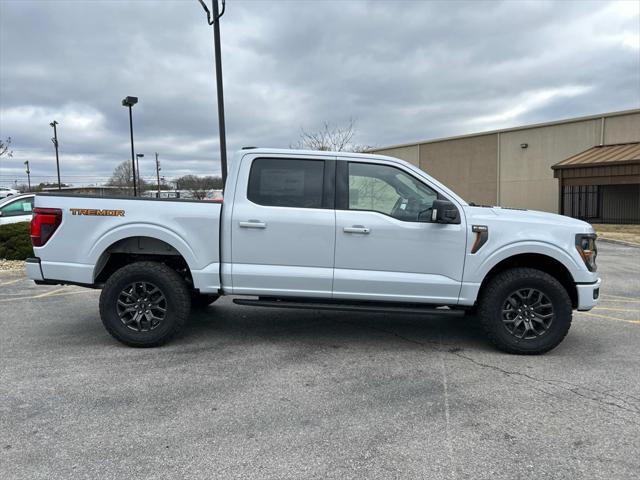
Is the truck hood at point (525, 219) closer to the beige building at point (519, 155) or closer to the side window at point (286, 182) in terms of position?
the side window at point (286, 182)

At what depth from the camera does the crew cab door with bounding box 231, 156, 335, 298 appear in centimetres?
476

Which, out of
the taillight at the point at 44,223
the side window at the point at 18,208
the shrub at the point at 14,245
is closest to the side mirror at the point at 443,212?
the taillight at the point at 44,223

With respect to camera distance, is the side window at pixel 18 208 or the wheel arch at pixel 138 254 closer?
the wheel arch at pixel 138 254

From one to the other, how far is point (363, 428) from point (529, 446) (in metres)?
1.07

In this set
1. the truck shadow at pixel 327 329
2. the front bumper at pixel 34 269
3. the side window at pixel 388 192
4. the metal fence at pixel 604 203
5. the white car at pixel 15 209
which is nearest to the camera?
the side window at pixel 388 192

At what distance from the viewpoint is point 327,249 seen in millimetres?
4758

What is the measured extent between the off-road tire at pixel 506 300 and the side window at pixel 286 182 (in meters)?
1.94

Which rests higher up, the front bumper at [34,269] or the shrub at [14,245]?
the front bumper at [34,269]

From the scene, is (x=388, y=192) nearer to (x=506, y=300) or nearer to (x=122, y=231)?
(x=506, y=300)

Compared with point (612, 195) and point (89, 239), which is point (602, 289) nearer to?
point (89, 239)

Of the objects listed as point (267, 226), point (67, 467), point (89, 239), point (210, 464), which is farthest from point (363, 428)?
point (89, 239)

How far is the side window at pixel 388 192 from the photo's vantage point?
15.7 ft

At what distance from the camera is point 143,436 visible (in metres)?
3.18

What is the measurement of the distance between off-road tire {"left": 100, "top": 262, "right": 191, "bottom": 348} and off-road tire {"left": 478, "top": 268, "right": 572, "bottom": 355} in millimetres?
3028
